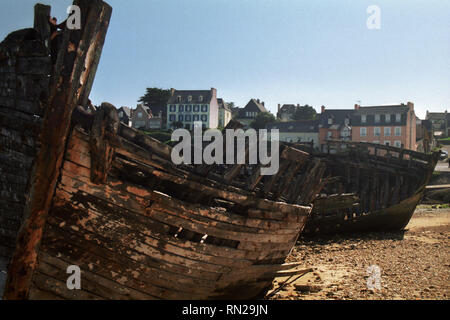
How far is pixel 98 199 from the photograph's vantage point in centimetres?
486

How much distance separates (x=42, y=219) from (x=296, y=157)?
475 cm

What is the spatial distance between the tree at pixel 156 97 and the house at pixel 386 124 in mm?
38683

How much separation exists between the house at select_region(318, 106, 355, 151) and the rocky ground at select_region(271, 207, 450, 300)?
42318 millimetres

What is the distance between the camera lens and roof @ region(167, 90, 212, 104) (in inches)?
2603

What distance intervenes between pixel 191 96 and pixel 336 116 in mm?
26766

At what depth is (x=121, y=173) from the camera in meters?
5.16

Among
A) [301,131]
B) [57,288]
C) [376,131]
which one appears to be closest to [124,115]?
[301,131]

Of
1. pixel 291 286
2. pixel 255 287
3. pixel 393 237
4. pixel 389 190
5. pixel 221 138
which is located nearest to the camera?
pixel 221 138

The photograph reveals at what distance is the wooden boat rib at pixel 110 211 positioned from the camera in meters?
4.46

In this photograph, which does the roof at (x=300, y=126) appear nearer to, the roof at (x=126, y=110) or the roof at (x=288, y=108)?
the roof at (x=288, y=108)

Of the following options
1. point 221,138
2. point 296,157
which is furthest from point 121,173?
point 296,157

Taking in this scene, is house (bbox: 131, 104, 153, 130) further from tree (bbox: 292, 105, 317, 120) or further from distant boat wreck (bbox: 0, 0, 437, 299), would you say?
distant boat wreck (bbox: 0, 0, 437, 299)

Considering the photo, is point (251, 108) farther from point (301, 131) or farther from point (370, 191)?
point (370, 191)
